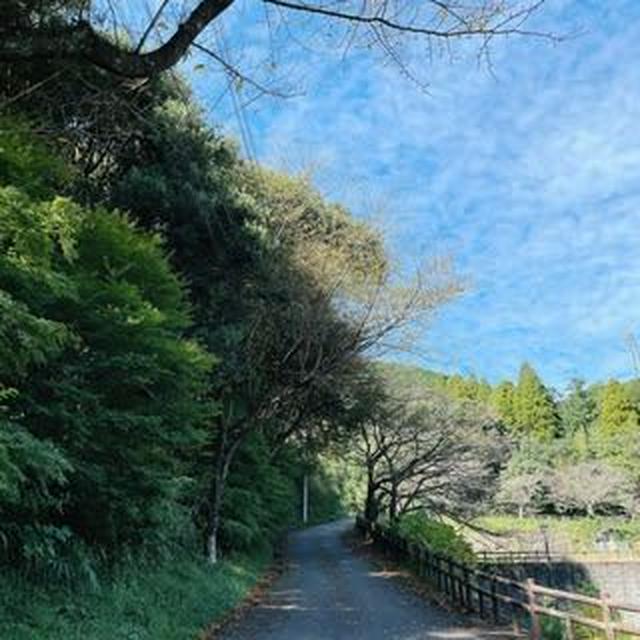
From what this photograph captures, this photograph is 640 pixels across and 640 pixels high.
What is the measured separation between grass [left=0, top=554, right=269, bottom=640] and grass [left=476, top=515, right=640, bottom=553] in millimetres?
46904

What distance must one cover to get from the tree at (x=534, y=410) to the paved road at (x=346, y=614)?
243 ft

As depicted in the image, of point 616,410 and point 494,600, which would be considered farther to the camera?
point 616,410

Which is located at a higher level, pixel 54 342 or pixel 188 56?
pixel 188 56

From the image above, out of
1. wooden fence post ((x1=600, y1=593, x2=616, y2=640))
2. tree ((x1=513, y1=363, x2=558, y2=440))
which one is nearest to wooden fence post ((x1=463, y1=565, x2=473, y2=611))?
wooden fence post ((x1=600, y1=593, x2=616, y2=640))

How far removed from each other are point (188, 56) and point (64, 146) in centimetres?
337

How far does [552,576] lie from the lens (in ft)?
148

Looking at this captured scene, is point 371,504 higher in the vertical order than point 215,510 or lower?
higher

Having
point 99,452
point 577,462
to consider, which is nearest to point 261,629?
point 99,452

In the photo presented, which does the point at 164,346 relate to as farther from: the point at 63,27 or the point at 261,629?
the point at 261,629

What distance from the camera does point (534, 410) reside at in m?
96.0

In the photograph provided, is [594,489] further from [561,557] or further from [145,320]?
[145,320]

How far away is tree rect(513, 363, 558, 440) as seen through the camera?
3698 inches

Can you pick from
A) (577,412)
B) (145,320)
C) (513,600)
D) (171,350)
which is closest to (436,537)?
(513,600)

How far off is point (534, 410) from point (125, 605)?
297 feet
